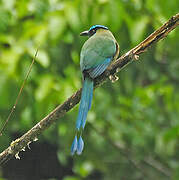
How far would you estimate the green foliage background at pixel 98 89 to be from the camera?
317 centimetres

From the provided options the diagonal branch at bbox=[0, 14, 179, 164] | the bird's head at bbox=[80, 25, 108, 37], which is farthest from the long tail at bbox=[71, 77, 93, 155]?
the bird's head at bbox=[80, 25, 108, 37]

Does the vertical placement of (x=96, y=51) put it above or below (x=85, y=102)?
above

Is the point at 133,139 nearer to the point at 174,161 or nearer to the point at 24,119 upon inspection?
the point at 174,161

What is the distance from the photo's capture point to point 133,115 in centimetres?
413

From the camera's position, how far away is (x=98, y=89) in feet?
12.7

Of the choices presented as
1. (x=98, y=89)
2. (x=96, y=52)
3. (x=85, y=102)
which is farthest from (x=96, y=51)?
(x=98, y=89)

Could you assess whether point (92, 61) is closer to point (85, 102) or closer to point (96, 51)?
point (96, 51)

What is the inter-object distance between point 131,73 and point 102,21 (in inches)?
47.1

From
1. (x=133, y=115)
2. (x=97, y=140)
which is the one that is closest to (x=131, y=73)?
(x=133, y=115)

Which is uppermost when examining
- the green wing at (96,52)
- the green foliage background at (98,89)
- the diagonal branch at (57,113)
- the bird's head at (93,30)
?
the green foliage background at (98,89)

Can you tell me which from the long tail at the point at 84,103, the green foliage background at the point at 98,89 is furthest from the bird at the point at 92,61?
the green foliage background at the point at 98,89

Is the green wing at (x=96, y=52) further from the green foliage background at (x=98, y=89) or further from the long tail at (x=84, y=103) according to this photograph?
the green foliage background at (x=98, y=89)

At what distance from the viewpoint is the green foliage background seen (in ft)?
10.4

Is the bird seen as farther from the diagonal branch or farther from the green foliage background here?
the green foliage background
